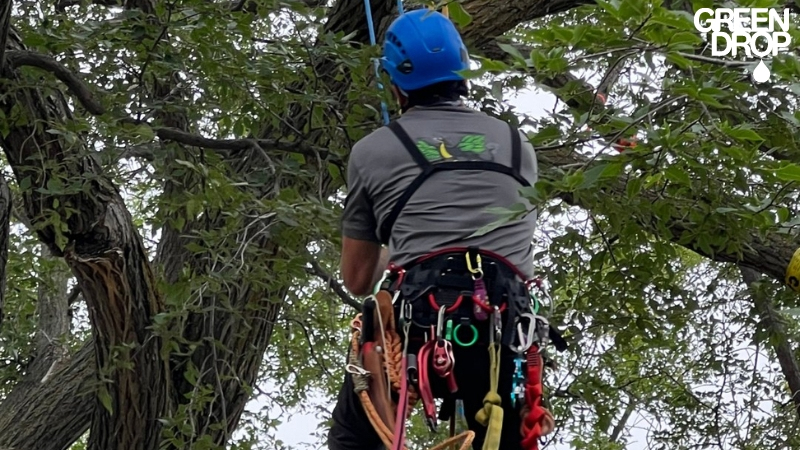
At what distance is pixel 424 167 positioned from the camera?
275cm

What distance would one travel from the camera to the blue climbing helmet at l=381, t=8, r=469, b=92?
9.25 feet

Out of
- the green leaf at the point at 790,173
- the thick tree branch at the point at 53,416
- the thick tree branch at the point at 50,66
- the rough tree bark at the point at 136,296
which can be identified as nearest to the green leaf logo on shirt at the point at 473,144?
the green leaf at the point at 790,173

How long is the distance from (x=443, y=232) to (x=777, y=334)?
2.76 m

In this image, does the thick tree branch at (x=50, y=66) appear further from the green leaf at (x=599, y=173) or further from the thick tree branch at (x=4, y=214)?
the green leaf at (x=599, y=173)

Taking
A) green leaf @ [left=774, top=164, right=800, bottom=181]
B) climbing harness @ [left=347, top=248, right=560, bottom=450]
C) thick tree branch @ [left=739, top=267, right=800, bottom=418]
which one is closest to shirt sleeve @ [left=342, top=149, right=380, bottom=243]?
climbing harness @ [left=347, top=248, right=560, bottom=450]

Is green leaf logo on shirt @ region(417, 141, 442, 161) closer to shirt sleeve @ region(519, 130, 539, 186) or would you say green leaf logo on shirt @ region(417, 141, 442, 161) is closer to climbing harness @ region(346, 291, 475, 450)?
shirt sleeve @ region(519, 130, 539, 186)

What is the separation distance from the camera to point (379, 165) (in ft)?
9.11

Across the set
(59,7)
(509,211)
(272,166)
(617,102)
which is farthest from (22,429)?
(509,211)

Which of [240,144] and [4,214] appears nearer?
[4,214]

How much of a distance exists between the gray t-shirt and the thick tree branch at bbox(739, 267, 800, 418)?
2338mm

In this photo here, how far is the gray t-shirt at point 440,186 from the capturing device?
108 inches

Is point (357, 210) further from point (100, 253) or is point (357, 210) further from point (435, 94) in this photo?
point (100, 253)

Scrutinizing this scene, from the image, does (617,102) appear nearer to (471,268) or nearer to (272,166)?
(272,166)

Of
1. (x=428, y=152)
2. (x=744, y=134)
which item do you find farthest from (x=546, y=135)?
(x=744, y=134)
